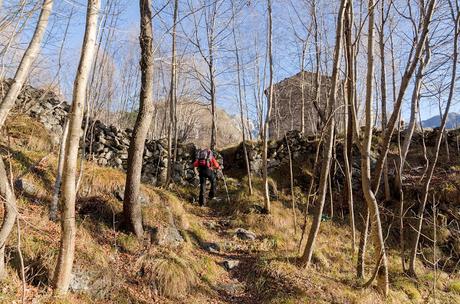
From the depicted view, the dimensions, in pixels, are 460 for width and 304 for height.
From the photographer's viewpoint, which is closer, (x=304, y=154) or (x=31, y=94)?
(x=31, y=94)

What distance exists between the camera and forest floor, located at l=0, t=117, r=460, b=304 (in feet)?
13.5

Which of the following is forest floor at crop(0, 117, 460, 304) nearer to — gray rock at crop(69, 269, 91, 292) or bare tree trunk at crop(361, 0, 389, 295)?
gray rock at crop(69, 269, 91, 292)

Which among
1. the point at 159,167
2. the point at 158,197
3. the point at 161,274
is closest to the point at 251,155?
the point at 159,167

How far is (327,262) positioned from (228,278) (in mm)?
2232

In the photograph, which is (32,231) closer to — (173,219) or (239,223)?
(173,219)

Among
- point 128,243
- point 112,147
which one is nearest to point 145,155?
point 112,147

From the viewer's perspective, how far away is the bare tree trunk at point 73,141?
349cm

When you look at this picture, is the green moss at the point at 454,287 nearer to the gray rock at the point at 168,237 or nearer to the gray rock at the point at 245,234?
the gray rock at the point at 245,234

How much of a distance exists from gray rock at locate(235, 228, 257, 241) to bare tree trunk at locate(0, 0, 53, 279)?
4.70 meters

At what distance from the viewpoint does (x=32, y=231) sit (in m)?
4.46

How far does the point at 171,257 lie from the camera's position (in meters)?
5.04

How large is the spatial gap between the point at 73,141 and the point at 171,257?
7.92ft

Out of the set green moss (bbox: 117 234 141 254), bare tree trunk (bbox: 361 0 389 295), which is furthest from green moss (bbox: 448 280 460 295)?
green moss (bbox: 117 234 141 254)

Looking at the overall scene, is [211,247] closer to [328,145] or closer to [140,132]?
[140,132]
